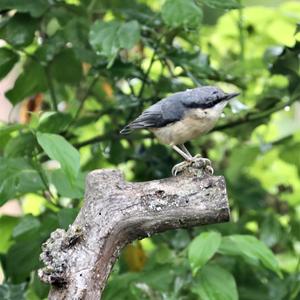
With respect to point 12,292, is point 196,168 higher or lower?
higher

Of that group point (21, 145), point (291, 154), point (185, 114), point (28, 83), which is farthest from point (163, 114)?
point (291, 154)

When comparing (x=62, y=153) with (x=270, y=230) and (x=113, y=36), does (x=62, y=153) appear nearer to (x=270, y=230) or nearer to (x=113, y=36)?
(x=113, y=36)

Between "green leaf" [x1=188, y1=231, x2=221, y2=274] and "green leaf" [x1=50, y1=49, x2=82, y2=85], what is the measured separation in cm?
80

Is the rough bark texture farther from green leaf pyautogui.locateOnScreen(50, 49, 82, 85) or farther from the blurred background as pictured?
green leaf pyautogui.locateOnScreen(50, 49, 82, 85)

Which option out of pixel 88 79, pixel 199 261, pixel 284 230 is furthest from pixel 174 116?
pixel 284 230

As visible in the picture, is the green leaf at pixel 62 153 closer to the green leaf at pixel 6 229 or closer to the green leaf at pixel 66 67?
the green leaf at pixel 6 229

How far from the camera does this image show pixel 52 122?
200 centimetres

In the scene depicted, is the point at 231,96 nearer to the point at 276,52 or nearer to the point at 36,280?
the point at 276,52

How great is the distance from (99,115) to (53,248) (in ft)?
3.35

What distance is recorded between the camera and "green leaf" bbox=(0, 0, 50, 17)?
7.12 ft

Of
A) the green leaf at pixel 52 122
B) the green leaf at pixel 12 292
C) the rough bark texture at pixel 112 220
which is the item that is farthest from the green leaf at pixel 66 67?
the rough bark texture at pixel 112 220

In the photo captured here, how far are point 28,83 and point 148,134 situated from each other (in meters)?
0.41

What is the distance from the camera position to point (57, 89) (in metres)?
2.64

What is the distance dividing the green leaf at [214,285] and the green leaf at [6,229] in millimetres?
593
